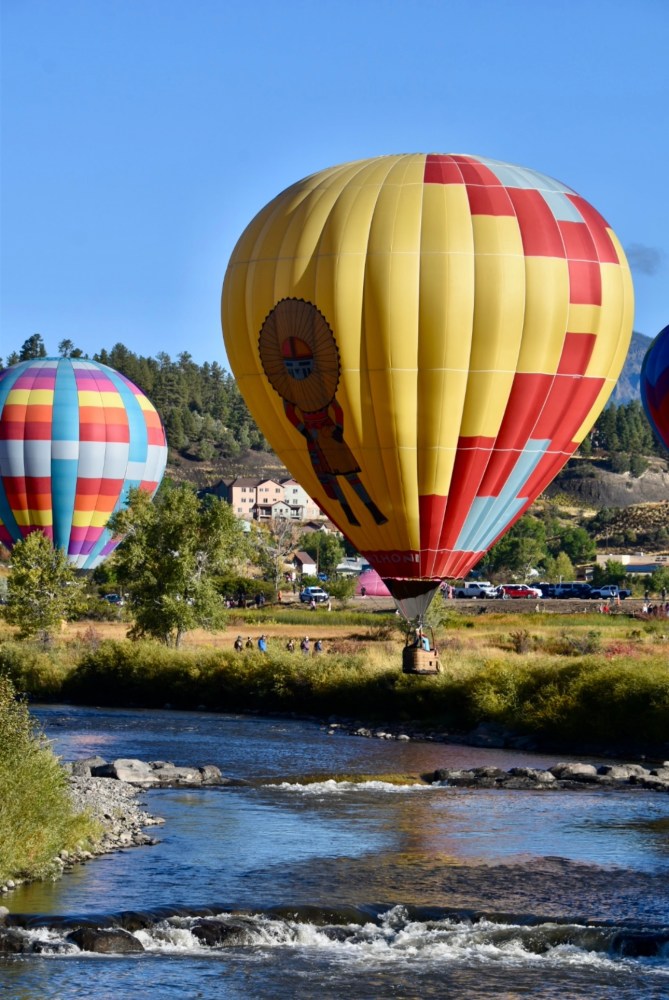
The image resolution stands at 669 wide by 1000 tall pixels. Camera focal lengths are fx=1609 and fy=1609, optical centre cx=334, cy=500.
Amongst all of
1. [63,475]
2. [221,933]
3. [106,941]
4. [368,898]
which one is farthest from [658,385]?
[106,941]

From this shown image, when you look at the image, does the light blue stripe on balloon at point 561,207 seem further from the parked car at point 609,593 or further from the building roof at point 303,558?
the building roof at point 303,558

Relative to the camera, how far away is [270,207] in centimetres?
4053

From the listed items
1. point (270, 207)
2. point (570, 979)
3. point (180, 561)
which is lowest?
point (570, 979)

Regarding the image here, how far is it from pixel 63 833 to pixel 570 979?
9.77 m

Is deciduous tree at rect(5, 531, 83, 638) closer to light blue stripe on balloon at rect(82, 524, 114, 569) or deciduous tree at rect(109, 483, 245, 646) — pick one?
deciduous tree at rect(109, 483, 245, 646)

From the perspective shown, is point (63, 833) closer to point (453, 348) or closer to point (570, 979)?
point (570, 979)

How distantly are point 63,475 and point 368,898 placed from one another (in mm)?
48518

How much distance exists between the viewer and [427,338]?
122 ft

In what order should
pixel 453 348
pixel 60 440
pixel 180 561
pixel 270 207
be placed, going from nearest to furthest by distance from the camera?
pixel 453 348 → pixel 270 207 → pixel 180 561 → pixel 60 440

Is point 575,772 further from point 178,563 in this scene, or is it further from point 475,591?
point 475,591

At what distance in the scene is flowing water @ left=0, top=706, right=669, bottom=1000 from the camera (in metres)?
21.9

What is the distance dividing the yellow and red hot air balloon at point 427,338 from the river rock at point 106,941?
57.1 ft

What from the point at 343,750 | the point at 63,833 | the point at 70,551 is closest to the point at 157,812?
the point at 63,833

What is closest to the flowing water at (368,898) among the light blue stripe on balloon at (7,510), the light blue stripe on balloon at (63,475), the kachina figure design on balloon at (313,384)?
the kachina figure design on balloon at (313,384)
